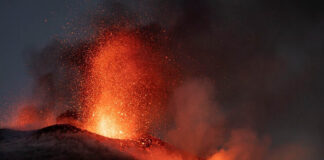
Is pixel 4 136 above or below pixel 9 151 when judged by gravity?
above

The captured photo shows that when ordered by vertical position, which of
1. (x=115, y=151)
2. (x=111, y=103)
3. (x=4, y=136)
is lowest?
(x=115, y=151)

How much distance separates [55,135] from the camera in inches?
1132

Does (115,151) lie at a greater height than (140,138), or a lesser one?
lesser

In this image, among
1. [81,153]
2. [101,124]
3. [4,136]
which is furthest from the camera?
[101,124]

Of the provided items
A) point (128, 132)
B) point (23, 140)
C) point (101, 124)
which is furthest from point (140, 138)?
point (23, 140)

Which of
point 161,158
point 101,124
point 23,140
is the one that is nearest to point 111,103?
point 101,124

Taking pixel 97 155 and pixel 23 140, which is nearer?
pixel 97 155

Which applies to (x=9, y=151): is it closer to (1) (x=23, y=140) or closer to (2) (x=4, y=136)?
(1) (x=23, y=140)

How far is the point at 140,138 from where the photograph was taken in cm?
4019

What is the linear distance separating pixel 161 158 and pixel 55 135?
1203cm

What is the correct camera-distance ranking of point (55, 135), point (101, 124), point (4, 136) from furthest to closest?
1. point (101, 124)
2. point (4, 136)
3. point (55, 135)

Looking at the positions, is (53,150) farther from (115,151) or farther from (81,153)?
(115,151)

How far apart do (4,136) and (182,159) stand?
21919 millimetres

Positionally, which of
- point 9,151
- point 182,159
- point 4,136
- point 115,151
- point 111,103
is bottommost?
point 9,151
